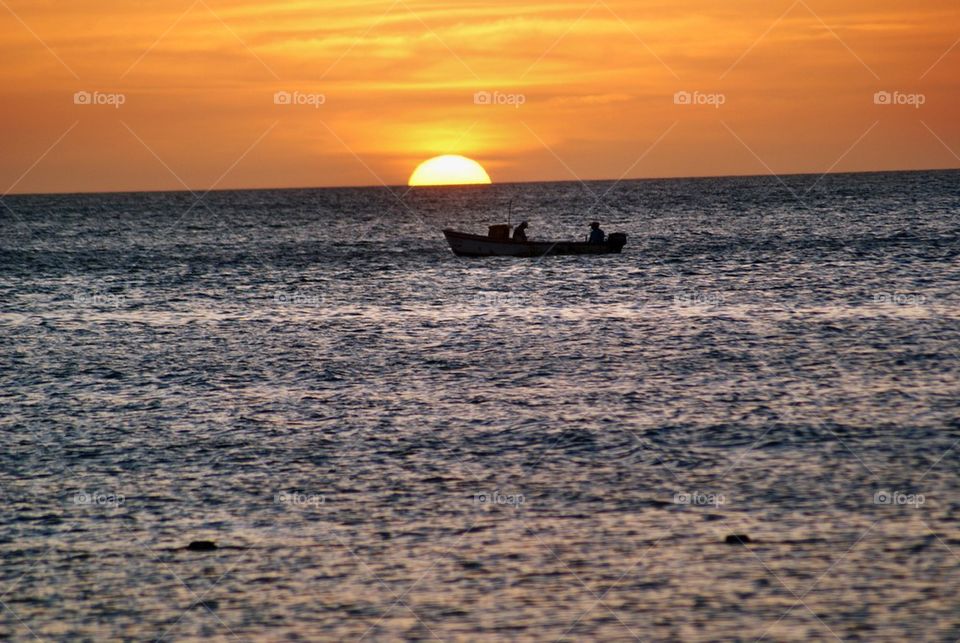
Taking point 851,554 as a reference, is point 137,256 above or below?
above

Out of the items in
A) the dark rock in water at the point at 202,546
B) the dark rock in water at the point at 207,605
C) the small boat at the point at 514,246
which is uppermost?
the small boat at the point at 514,246

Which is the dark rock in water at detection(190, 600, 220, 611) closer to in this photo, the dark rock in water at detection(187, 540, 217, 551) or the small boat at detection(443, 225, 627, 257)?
the dark rock in water at detection(187, 540, 217, 551)

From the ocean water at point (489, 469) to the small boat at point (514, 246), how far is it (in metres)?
17.8

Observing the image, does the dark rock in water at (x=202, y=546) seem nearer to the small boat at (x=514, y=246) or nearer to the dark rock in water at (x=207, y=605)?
the dark rock in water at (x=207, y=605)

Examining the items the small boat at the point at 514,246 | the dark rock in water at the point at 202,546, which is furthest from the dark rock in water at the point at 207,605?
the small boat at the point at 514,246

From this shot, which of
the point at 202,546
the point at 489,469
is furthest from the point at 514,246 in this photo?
the point at 202,546

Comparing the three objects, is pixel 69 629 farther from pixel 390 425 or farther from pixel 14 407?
pixel 14 407

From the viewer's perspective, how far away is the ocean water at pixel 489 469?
45.5 feet

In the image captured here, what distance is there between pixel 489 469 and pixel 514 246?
162 ft

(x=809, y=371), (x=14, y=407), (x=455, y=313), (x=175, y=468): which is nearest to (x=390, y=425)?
(x=175, y=468)

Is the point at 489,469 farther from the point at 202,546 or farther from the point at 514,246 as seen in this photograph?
the point at 514,246

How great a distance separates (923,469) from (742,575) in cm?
660

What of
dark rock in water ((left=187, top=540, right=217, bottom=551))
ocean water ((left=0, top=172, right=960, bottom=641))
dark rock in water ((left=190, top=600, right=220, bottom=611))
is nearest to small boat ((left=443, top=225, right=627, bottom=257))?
ocean water ((left=0, top=172, right=960, bottom=641))

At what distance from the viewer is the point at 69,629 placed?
13438mm
